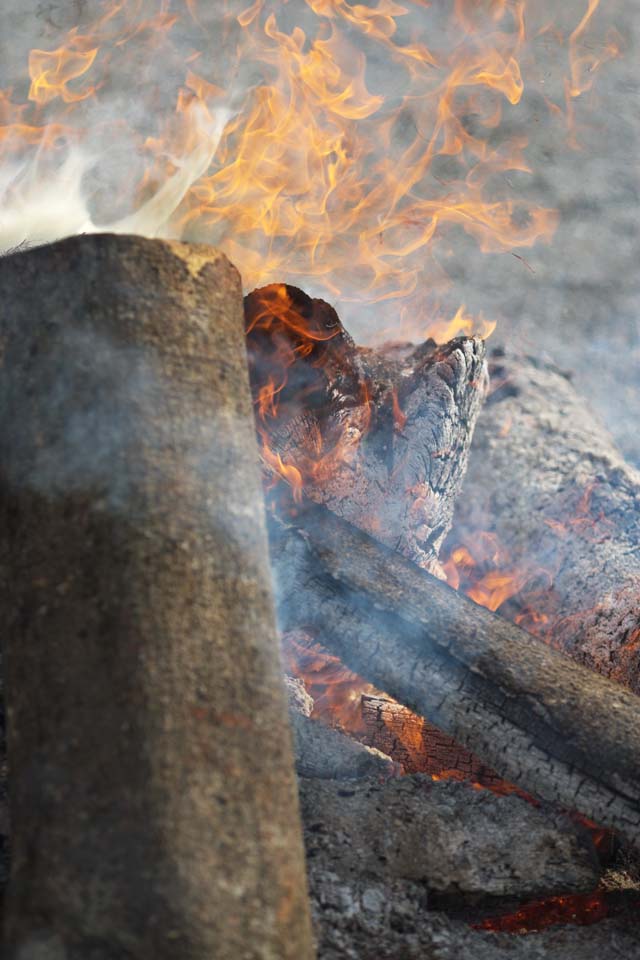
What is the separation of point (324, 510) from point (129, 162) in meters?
3.97

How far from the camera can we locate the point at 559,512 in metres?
4.85

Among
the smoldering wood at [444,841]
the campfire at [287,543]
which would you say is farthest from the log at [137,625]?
the smoldering wood at [444,841]

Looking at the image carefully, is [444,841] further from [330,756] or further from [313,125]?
[313,125]

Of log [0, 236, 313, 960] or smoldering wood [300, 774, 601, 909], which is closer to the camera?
log [0, 236, 313, 960]

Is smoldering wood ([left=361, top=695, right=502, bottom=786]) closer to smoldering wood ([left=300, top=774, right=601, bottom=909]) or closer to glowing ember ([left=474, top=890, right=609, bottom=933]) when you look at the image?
smoldering wood ([left=300, top=774, right=601, bottom=909])

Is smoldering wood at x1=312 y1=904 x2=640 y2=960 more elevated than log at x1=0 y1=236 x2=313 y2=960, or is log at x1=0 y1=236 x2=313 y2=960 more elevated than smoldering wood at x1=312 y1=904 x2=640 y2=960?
log at x1=0 y1=236 x2=313 y2=960

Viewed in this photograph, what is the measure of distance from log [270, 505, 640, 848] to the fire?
9.03 ft

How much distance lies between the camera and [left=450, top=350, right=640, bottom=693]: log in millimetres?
4152

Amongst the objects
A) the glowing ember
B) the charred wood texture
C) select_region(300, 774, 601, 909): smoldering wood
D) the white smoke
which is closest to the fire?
the white smoke

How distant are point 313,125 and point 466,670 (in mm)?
3922

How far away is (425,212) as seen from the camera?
6469 millimetres

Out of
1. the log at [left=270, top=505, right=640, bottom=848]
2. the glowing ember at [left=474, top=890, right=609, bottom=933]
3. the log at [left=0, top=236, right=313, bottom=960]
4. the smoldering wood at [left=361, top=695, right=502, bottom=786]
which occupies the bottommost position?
the smoldering wood at [left=361, top=695, right=502, bottom=786]

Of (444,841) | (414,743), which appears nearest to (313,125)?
(414,743)

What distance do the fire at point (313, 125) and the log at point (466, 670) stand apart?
2751 millimetres
